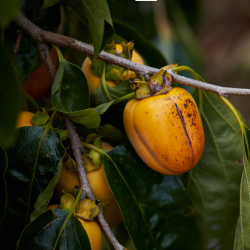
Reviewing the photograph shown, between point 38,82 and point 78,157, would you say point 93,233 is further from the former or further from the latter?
point 38,82

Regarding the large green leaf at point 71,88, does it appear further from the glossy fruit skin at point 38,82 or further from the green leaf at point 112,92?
the glossy fruit skin at point 38,82

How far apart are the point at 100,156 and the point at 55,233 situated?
0.60ft

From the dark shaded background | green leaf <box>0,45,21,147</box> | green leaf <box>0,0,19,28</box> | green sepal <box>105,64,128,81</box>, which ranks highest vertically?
green leaf <box>0,0,19,28</box>

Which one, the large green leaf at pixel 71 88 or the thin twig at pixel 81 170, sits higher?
the large green leaf at pixel 71 88

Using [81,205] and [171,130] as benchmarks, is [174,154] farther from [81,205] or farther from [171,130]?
[81,205]

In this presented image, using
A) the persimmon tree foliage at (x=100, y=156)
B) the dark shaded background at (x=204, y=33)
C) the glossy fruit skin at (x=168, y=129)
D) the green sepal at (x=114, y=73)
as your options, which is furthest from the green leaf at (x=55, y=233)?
the dark shaded background at (x=204, y=33)

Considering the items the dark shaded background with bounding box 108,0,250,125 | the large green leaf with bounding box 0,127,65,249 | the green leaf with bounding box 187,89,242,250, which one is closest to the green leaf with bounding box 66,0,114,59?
the large green leaf with bounding box 0,127,65,249

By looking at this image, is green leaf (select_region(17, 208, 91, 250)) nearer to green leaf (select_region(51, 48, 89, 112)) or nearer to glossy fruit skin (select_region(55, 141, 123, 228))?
glossy fruit skin (select_region(55, 141, 123, 228))

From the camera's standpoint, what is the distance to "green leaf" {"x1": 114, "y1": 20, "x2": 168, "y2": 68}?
79 cm

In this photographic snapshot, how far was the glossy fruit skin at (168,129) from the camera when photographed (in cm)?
51

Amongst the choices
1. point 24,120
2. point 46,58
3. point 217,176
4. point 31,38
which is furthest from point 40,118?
point 217,176

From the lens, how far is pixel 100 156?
0.63m

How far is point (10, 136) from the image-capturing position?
282mm

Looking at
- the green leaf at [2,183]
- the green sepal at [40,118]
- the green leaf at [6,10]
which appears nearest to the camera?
the green leaf at [6,10]
